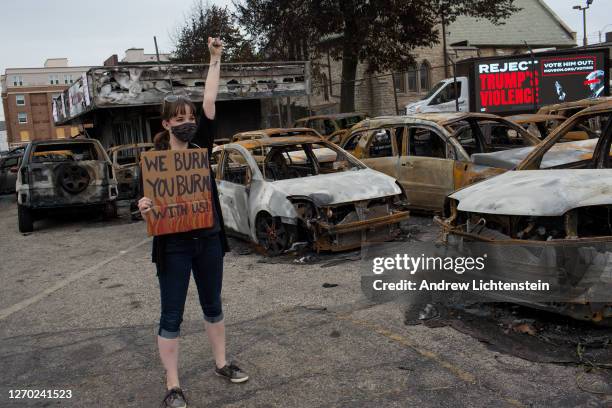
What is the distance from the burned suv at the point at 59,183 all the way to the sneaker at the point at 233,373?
846 cm

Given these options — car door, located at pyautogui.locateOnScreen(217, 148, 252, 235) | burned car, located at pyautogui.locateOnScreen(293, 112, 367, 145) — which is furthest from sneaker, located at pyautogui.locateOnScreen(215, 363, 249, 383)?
burned car, located at pyautogui.locateOnScreen(293, 112, 367, 145)

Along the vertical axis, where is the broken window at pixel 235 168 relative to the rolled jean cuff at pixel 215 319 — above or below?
above

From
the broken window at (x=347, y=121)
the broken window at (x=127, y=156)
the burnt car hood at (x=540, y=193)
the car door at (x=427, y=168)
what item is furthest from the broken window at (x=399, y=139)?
the broken window at (x=127, y=156)

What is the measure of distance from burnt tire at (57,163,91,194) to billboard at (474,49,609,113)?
1078 centimetres

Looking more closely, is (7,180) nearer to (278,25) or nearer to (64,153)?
(64,153)

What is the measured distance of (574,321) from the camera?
414 cm

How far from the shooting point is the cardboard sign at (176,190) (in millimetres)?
3188

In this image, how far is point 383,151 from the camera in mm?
9617

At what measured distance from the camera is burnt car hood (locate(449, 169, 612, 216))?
389 centimetres

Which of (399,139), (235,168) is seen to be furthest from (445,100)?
(235,168)

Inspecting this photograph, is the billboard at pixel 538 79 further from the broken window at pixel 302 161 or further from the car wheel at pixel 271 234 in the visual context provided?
the car wheel at pixel 271 234

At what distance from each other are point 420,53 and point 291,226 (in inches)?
1225

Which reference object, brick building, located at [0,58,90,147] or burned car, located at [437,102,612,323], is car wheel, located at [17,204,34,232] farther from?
brick building, located at [0,58,90,147]

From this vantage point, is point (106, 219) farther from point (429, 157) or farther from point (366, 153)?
point (429, 157)
